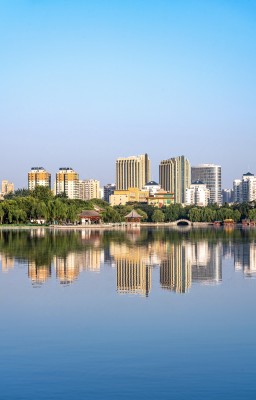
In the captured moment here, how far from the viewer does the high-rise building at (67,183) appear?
13075 cm

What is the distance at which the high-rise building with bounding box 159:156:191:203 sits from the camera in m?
149

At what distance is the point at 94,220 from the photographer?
254 feet

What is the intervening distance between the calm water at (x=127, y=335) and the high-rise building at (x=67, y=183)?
113 metres

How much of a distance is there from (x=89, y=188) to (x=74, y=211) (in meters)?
87.3

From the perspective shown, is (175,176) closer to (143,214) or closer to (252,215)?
(143,214)

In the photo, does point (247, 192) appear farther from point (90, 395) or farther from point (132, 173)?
point (90, 395)

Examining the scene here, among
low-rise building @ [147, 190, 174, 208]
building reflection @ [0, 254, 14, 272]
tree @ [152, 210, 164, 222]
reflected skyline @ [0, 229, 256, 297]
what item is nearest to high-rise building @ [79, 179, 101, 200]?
low-rise building @ [147, 190, 174, 208]

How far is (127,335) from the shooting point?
998cm

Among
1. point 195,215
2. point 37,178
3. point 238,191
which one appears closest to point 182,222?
point 195,215

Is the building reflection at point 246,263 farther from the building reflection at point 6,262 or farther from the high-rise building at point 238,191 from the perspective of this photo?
the high-rise building at point 238,191

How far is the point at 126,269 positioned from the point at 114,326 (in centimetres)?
887

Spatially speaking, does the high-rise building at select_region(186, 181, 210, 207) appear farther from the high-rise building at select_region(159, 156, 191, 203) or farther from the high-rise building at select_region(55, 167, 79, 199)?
the high-rise building at select_region(55, 167, 79, 199)

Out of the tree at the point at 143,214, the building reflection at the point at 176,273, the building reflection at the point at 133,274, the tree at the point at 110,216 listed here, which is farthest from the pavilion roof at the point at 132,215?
the building reflection at the point at 176,273

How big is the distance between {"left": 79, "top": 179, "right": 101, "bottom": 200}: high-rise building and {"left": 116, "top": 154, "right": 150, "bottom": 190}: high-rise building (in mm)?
9683
